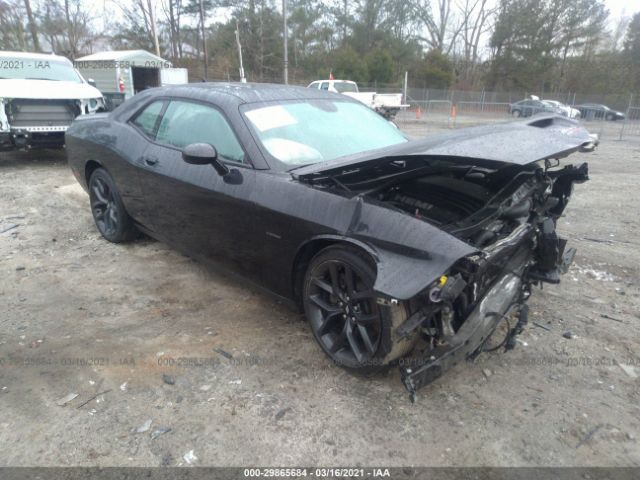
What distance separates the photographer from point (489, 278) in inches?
98.7

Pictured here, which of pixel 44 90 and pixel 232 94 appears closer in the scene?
pixel 232 94

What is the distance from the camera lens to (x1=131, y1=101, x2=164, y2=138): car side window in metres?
4.02

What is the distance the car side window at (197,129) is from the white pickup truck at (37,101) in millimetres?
5490

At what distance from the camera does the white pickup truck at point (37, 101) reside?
25.5 ft

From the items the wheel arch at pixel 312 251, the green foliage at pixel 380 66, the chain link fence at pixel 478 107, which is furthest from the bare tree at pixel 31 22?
the wheel arch at pixel 312 251

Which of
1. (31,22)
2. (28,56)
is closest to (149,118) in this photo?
(28,56)

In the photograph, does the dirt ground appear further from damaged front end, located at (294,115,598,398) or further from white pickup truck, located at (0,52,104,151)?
white pickup truck, located at (0,52,104,151)

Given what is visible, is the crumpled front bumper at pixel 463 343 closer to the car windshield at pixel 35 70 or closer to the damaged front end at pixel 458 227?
the damaged front end at pixel 458 227

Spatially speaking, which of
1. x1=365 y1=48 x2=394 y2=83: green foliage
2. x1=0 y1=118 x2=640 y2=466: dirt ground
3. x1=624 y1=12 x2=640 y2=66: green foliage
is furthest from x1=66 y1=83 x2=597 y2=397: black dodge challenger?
x1=624 y1=12 x2=640 y2=66: green foliage

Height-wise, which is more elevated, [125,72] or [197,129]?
[125,72]

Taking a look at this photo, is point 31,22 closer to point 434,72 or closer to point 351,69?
point 351,69

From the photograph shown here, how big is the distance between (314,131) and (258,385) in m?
1.83

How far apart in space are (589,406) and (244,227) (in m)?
2.27

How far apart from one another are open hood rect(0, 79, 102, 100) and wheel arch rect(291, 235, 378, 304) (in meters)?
7.37
